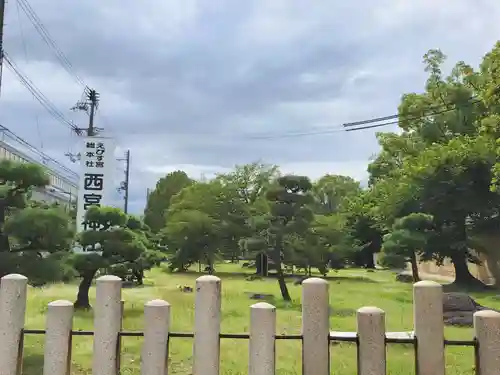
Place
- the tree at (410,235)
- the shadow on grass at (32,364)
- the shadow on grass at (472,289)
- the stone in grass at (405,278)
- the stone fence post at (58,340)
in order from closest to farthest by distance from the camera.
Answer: the stone fence post at (58,340)
the shadow on grass at (32,364)
the shadow on grass at (472,289)
the tree at (410,235)
the stone in grass at (405,278)

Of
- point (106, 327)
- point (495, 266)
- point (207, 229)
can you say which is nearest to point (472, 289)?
point (495, 266)

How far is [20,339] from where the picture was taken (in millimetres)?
3023

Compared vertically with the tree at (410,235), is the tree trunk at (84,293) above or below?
below

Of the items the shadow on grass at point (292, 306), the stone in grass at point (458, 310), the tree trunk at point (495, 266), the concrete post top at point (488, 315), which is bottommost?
the shadow on grass at point (292, 306)

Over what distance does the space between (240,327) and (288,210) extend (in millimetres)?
5419

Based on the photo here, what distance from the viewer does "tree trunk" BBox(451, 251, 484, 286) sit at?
1703 cm

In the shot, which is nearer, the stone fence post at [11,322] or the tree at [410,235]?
the stone fence post at [11,322]

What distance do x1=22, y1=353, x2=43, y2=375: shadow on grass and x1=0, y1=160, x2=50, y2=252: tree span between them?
126 centimetres

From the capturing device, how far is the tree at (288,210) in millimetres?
12961

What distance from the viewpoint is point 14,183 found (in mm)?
5586

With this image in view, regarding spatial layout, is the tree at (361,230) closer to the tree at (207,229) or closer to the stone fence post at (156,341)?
the tree at (207,229)

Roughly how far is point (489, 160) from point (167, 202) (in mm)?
25066

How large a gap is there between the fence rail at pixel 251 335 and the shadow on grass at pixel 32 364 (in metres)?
2.37

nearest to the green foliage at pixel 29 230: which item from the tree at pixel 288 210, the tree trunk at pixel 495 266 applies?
the tree at pixel 288 210
